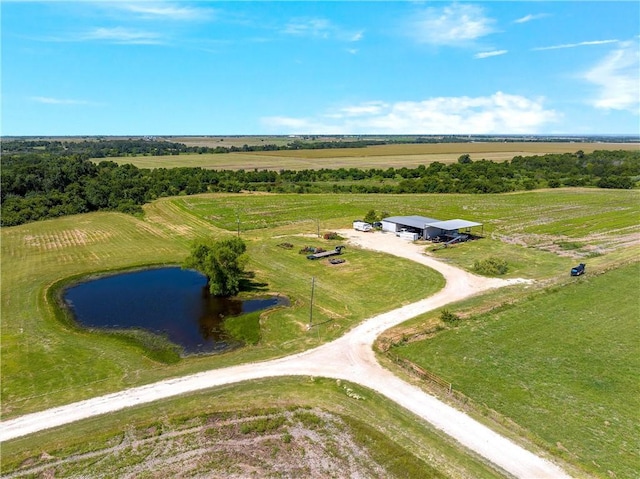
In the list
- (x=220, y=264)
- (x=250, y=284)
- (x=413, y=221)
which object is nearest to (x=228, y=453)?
(x=220, y=264)

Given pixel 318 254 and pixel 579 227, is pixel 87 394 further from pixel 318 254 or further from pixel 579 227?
pixel 579 227

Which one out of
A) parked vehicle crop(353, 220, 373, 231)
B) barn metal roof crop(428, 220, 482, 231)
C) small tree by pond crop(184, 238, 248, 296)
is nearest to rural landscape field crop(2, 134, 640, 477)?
small tree by pond crop(184, 238, 248, 296)

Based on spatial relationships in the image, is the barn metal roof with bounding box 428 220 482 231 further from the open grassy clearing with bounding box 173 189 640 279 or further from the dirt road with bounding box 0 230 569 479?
the dirt road with bounding box 0 230 569 479

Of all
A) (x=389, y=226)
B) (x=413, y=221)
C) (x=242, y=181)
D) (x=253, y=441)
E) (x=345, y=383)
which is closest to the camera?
(x=253, y=441)

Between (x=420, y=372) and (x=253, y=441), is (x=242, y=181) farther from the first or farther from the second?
(x=253, y=441)

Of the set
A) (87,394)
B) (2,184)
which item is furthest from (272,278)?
(2,184)

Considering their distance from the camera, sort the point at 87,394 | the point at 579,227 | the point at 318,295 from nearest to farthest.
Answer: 1. the point at 87,394
2. the point at 318,295
3. the point at 579,227
